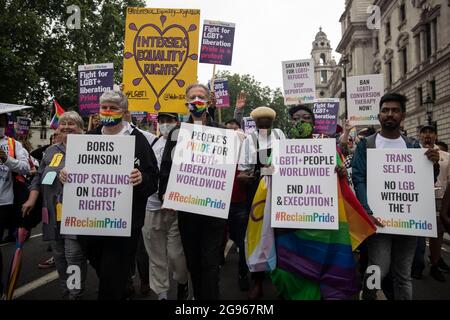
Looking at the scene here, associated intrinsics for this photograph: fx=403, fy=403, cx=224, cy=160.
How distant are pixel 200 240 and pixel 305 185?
1052 millimetres

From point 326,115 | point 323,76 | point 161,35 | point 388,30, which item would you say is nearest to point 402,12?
point 388,30

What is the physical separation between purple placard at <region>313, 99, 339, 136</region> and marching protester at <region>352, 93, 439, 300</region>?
5.73 m

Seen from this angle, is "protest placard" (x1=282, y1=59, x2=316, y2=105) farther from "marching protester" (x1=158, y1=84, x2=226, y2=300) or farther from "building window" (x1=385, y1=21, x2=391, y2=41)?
"building window" (x1=385, y1=21, x2=391, y2=41)

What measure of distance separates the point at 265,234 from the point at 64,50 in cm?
2366

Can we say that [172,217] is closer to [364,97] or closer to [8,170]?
[8,170]

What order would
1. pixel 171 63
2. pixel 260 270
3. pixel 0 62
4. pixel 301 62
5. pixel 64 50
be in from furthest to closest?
pixel 64 50 < pixel 0 62 < pixel 301 62 < pixel 171 63 < pixel 260 270

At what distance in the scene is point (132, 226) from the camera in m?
3.30

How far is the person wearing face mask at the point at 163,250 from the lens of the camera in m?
4.07

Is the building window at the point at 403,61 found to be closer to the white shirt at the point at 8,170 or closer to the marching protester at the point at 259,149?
the marching protester at the point at 259,149

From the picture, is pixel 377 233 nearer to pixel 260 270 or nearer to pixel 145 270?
pixel 260 270

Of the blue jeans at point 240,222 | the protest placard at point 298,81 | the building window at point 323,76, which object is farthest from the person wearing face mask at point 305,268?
the building window at point 323,76

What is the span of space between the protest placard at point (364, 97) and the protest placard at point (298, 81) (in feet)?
4.68

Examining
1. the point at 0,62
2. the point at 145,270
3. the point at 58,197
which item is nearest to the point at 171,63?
the point at 58,197
